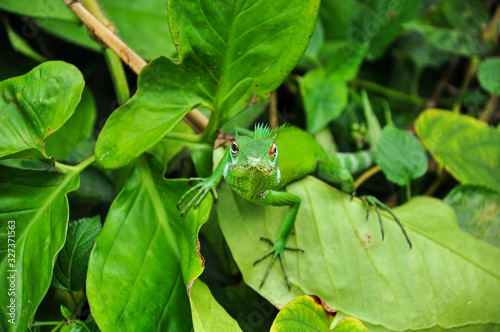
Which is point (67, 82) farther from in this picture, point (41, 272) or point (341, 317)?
point (341, 317)

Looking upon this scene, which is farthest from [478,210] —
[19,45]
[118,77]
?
[19,45]

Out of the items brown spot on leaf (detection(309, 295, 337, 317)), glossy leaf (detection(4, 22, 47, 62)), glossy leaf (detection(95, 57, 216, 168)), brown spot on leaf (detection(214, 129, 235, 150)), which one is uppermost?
glossy leaf (detection(4, 22, 47, 62))

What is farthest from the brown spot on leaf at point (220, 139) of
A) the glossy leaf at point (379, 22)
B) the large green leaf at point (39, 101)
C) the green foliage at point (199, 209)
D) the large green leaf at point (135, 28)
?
the glossy leaf at point (379, 22)

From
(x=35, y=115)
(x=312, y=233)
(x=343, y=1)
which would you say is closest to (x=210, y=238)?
(x=312, y=233)

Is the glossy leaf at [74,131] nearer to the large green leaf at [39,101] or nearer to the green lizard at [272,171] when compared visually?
the large green leaf at [39,101]

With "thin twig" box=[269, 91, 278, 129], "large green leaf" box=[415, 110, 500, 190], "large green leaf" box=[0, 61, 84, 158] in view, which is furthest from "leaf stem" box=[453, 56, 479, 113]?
"large green leaf" box=[0, 61, 84, 158]

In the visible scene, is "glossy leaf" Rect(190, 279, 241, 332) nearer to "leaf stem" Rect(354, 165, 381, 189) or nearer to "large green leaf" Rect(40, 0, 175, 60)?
"leaf stem" Rect(354, 165, 381, 189)
